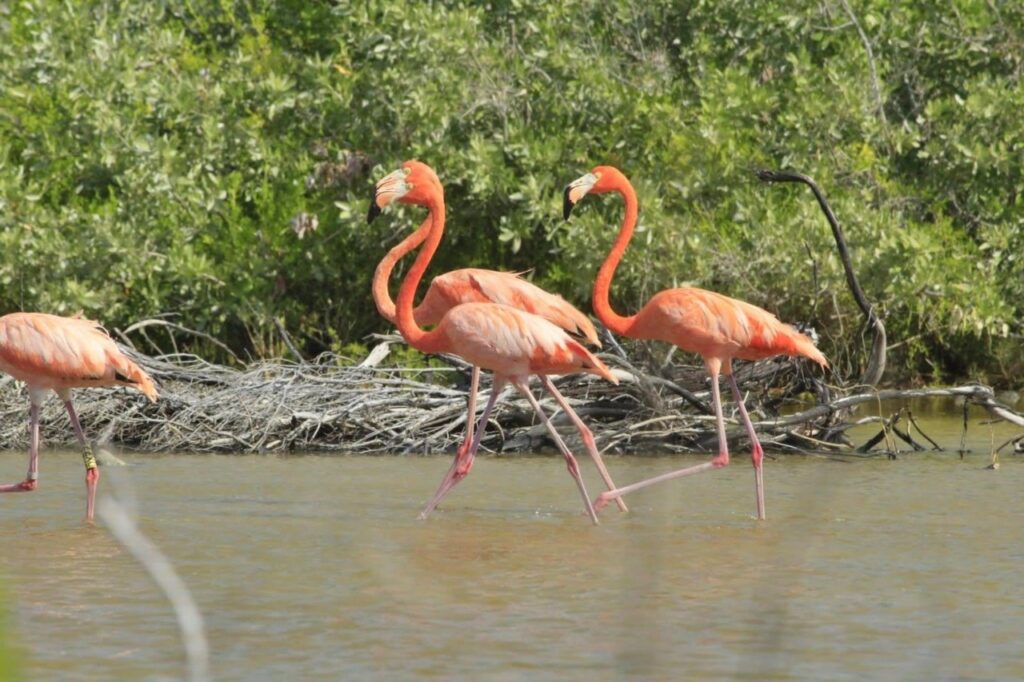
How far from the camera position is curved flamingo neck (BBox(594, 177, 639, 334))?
7.82m

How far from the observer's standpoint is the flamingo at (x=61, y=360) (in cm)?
729

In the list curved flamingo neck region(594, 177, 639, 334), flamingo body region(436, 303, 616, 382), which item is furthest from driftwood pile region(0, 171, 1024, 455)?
flamingo body region(436, 303, 616, 382)

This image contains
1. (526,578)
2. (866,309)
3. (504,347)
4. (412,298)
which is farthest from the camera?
(866,309)

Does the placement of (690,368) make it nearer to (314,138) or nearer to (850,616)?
(314,138)

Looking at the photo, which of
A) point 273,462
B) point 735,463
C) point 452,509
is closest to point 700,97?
point 735,463

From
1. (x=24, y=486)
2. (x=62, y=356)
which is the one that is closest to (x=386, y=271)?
(x=62, y=356)

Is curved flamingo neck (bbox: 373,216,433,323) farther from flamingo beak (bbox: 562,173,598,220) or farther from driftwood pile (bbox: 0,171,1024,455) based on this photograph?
driftwood pile (bbox: 0,171,1024,455)

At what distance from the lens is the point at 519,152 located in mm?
11609

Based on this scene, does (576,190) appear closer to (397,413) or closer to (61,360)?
(61,360)

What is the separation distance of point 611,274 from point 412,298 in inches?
45.5

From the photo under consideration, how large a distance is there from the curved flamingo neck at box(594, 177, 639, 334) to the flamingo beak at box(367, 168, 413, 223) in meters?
1.05

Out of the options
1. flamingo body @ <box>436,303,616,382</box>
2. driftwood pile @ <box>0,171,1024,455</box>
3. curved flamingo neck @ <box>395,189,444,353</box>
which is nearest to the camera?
flamingo body @ <box>436,303,616,382</box>

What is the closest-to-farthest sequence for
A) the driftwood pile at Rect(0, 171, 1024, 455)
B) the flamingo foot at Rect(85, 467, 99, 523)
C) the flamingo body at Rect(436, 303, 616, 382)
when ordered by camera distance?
the flamingo body at Rect(436, 303, 616, 382) < the flamingo foot at Rect(85, 467, 99, 523) < the driftwood pile at Rect(0, 171, 1024, 455)

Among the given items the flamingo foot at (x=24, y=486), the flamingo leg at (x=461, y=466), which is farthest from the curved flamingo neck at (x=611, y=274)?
the flamingo foot at (x=24, y=486)
